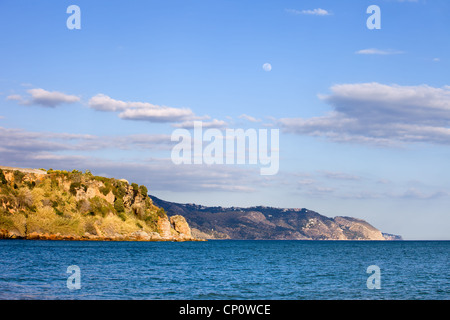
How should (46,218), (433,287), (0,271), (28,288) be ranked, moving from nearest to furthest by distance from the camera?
(28,288) → (433,287) → (0,271) → (46,218)

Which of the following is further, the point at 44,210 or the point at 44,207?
the point at 44,207

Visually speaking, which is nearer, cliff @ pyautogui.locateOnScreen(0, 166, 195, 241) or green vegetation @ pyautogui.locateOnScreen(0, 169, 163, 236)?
cliff @ pyautogui.locateOnScreen(0, 166, 195, 241)

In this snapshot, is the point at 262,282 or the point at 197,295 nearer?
the point at 197,295

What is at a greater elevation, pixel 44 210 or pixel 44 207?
pixel 44 207

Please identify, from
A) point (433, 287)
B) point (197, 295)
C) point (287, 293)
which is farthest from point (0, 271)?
point (433, 287)

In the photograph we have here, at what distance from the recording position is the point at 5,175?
178750mm

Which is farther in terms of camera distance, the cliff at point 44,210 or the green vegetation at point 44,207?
the green vegetation at point 44,207

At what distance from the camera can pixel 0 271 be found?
166ft
